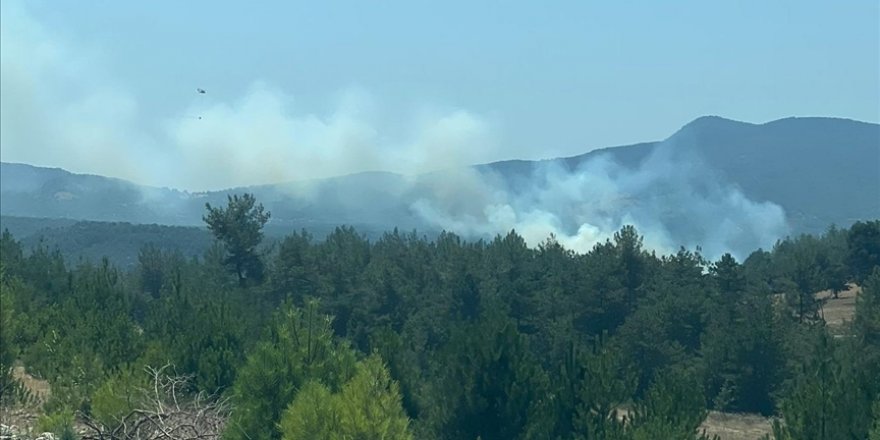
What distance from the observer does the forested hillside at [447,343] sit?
18.8 m

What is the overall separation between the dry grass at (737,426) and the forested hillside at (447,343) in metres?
0.88

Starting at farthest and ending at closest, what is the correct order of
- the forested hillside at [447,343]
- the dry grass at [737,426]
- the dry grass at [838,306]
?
the dry grass at [838,306] → the dry grass at [737,426] → the forested hillside at [447,343]

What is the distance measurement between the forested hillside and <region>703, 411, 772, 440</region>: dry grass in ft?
2.89

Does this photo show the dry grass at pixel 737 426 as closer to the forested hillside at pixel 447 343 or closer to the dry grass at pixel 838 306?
the forested hillside at pixel 447 343

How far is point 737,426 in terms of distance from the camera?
31.8 metres

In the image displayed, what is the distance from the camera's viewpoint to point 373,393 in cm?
1652

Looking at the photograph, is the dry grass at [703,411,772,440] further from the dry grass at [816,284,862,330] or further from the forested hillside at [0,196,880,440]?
the dry grass at [816,284,862,330]

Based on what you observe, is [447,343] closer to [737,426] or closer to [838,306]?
[737,426]

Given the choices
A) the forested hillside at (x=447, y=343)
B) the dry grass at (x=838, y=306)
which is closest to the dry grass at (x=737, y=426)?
the forested hillside at (x=447, y=343)

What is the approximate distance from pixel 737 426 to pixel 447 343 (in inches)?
441

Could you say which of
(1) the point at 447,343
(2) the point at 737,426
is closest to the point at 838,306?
(2) the point at 737,426

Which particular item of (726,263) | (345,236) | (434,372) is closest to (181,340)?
(434,372)

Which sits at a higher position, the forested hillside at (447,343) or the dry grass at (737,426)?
the forested hillside at (447,343)

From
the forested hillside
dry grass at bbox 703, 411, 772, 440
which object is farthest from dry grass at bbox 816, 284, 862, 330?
dry grass at bbox 703, 411, 772, 440
